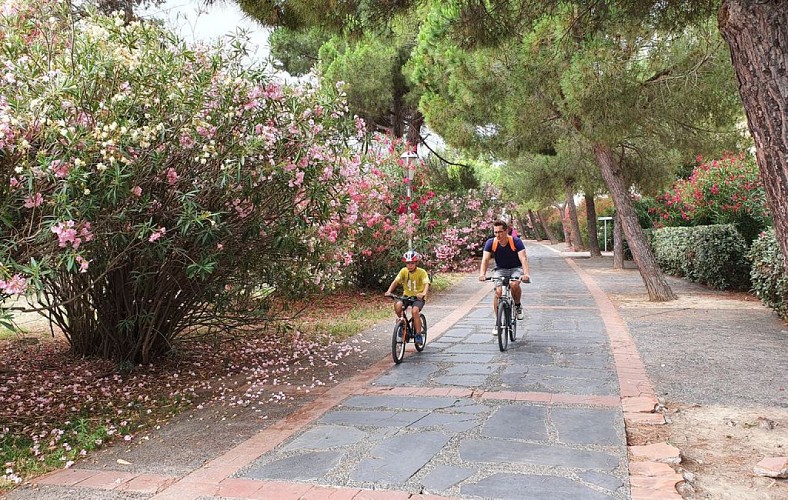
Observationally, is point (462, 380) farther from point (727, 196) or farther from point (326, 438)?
point (727, 196)

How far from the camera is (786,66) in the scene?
366 centimetres

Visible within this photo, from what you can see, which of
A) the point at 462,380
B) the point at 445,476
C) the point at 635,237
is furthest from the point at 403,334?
the point at 635,237

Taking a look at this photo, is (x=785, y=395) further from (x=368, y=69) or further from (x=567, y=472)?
(x=368, y=69)

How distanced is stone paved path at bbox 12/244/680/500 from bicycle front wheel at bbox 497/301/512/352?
0.49ft

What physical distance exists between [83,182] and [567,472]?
11.0 feet

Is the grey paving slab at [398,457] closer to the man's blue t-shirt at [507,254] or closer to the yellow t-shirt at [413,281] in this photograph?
the yellow t-shirt at [413,281]

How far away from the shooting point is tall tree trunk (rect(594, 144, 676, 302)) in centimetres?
1209

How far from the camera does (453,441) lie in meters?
4.16

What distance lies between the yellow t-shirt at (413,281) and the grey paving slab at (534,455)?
3.18 metres

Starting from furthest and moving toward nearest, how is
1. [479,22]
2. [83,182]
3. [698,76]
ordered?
[698,76] → [479,22] → [83,182]

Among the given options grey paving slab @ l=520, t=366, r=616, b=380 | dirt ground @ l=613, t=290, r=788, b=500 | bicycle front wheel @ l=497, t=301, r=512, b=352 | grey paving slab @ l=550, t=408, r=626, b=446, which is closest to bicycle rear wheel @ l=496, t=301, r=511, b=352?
bicycle front wheel @ l=497, t=301, r=512, b=352

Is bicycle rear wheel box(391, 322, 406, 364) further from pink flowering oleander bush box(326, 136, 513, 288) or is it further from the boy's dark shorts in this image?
pink flowering oleander bush box(326, 136, 513, 288)

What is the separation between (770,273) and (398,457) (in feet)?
25.0

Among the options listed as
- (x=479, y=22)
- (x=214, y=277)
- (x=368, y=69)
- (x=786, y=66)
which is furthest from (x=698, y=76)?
(x=368, y=69)
